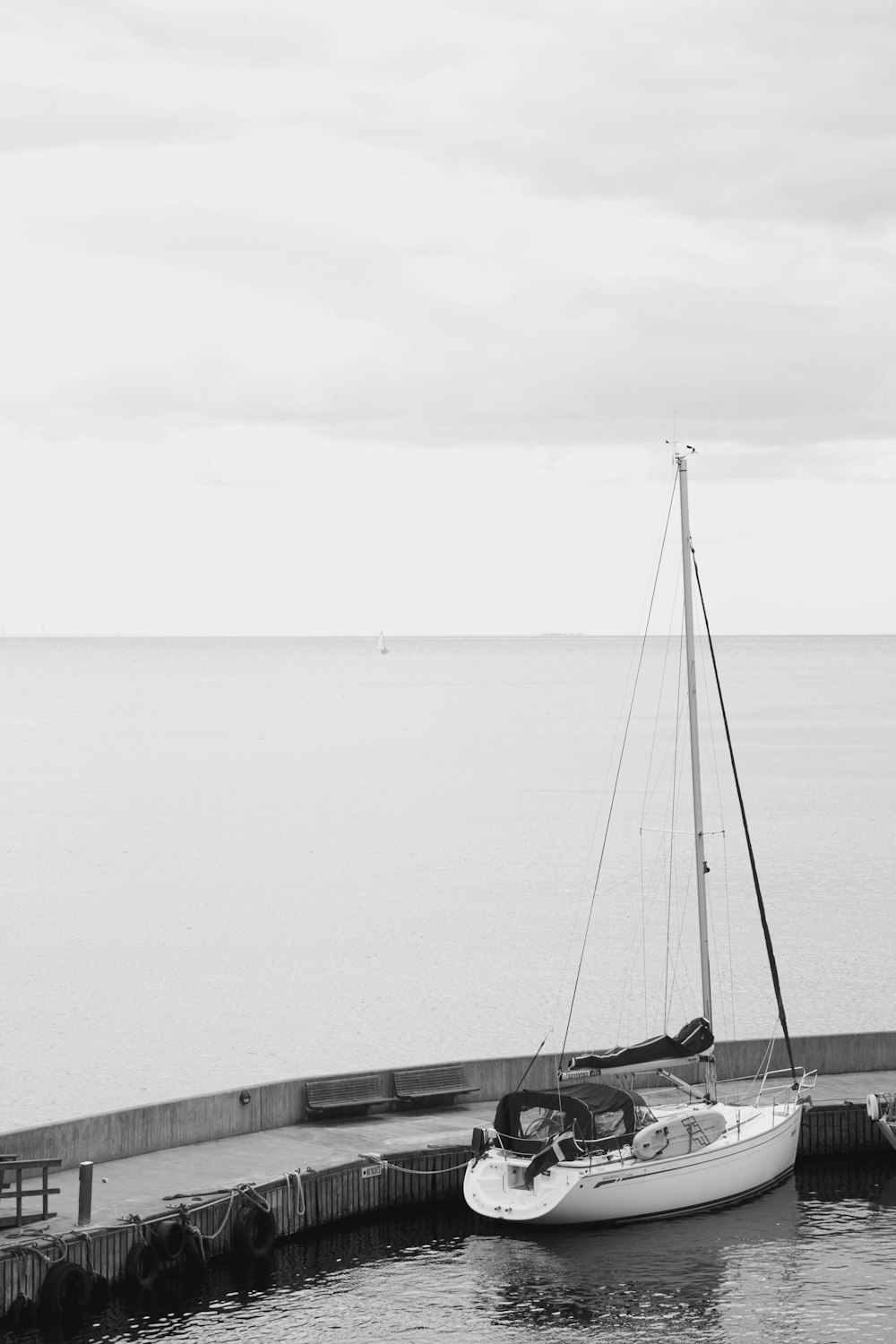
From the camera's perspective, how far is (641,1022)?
4253cm

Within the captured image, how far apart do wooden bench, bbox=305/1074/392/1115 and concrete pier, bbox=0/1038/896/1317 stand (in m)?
0.24

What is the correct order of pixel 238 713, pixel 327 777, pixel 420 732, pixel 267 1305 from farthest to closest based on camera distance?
pixel 238 713 → pixel 420 732 → pixel 327 777 → pixel 267 1305

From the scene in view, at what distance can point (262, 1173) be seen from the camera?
2320 centimetres

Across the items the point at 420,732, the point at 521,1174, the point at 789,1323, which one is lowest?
the point at 789,1323

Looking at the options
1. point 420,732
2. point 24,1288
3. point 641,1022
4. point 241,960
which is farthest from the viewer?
point 420,732

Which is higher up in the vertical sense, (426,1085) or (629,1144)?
(426,1085)

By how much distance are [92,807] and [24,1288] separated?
7196 centimetres

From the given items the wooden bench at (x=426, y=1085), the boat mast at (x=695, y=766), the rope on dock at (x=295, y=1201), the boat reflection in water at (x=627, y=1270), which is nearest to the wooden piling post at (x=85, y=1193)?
the rope on dock at (x=295, y=1201)

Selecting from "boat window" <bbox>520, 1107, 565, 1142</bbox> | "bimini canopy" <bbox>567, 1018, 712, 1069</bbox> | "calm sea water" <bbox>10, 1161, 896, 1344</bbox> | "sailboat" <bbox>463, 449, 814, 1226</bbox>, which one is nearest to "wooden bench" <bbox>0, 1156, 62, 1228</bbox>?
"calm sea water" <bbox>10, 1161, 896, 1344</bbox>

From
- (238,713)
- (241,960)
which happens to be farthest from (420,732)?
(241,960)

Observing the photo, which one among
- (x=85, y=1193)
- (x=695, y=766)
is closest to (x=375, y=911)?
(x=695, y=766)

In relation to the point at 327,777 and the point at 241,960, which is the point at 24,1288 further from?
the point at 327,777

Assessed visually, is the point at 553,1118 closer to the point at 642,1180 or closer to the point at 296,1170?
the point at 642,1180

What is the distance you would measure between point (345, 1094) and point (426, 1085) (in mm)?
1369
